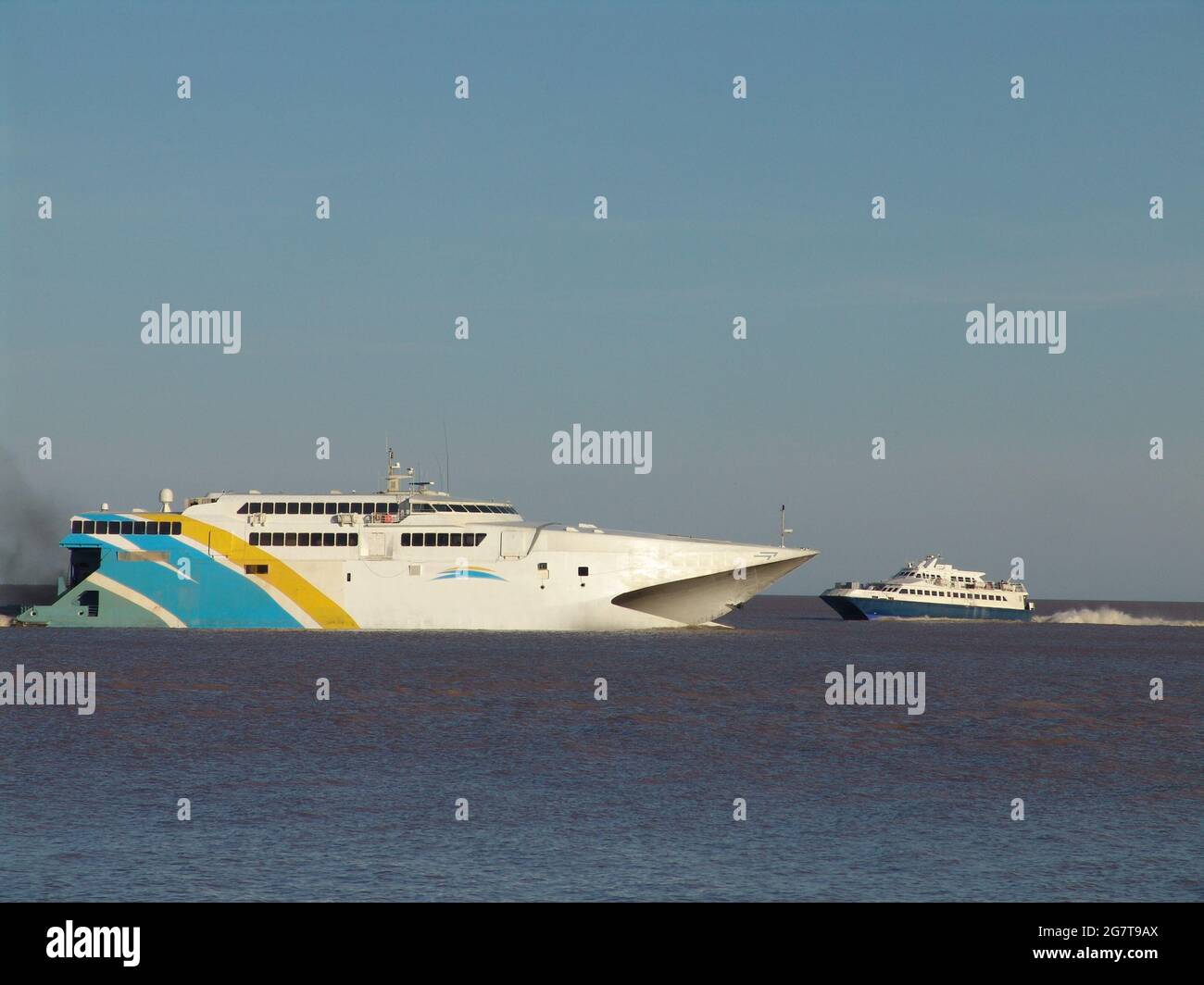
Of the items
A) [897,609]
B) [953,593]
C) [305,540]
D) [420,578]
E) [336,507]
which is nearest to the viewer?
[420,578]

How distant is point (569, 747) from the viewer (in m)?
35.4

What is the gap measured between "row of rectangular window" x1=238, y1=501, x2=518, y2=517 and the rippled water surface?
541 inches

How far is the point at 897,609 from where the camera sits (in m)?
121

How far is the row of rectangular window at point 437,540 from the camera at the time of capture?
2820 inches

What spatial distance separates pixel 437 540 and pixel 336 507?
554cm

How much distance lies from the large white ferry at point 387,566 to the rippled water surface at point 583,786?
11.5 metres

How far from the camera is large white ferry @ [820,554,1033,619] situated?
12100cm

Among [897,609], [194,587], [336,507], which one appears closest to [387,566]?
[336,507]

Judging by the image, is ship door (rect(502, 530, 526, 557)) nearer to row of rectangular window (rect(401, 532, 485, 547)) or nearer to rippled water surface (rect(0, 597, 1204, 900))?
row of rectangular window (rect(401, 532, 485, 547))

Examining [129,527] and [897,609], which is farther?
[897,609]

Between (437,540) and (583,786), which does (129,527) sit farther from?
(583,786)
